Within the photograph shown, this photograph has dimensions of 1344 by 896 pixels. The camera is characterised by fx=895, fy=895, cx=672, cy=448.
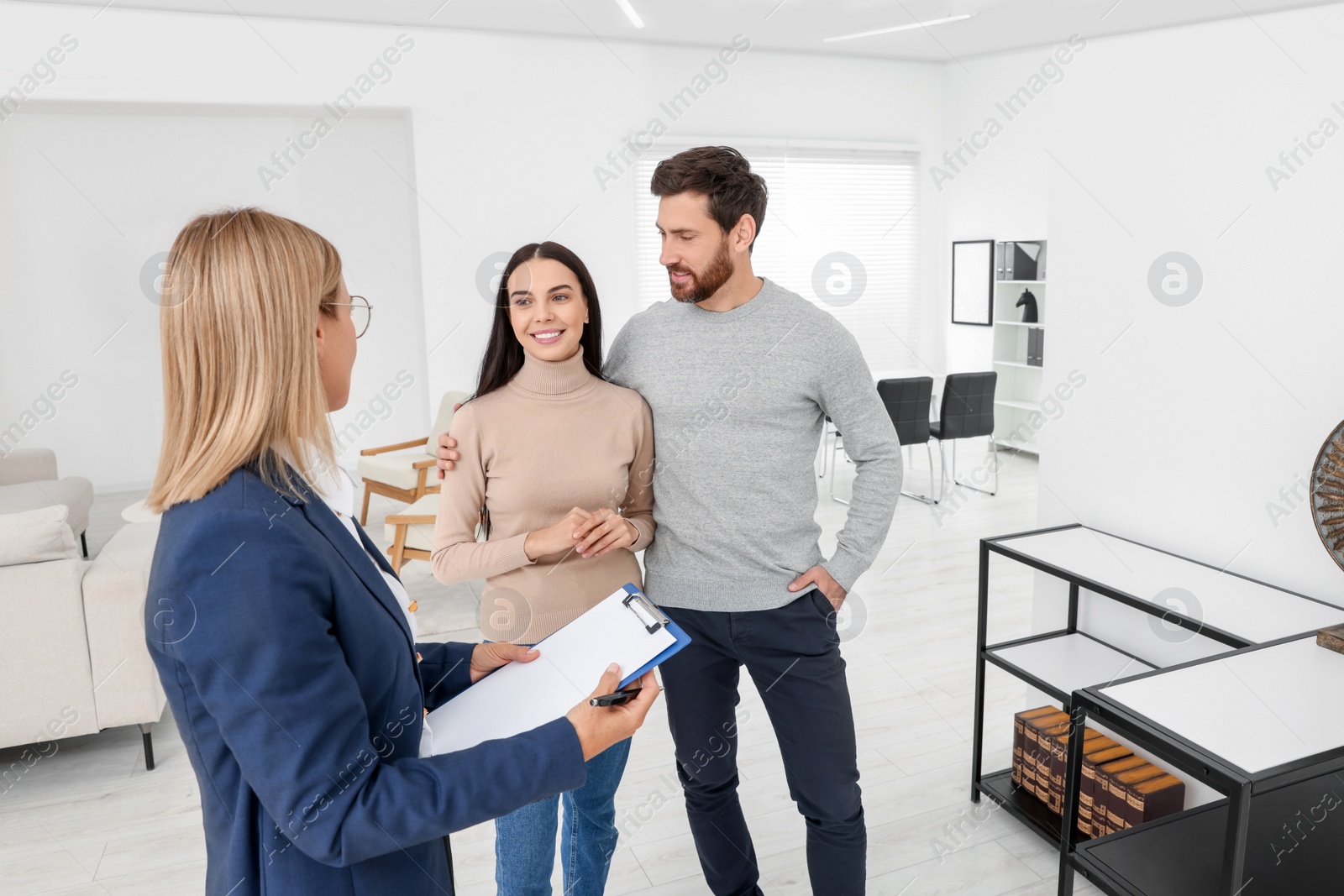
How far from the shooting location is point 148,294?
19.9 ft

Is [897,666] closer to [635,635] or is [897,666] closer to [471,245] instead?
[635,635]

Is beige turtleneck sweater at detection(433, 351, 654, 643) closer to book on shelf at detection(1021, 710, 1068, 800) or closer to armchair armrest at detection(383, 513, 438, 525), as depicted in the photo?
book on shelf at detection(1021, 710, 1068, 800)

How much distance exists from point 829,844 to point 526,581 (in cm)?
80

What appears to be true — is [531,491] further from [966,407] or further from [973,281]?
[973,281]

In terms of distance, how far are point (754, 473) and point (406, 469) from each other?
362 centimetres

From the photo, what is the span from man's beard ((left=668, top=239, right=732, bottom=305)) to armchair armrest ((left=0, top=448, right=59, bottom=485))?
4.92 meters

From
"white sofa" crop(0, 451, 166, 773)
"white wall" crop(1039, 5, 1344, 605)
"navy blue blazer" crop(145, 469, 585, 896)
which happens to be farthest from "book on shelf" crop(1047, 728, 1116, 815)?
"white sofa" crop(0, 451, 166, 773)

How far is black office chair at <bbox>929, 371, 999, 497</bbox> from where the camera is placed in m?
5.71

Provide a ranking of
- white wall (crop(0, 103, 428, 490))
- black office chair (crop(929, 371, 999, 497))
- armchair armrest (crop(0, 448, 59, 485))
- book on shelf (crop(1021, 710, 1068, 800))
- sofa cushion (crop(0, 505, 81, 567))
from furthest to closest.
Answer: white wall (crop(0, 103, 428, 490))
black office chair (crop(929, 371, 999, 497))
armchair armrest (crop(0, 448, 59, 485))
sofa cushion (crop(0, 505, 81, 567))
book on shelf (crop(1021, 710, 1068, 800))

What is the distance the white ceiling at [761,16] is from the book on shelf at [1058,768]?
4328 millimetres

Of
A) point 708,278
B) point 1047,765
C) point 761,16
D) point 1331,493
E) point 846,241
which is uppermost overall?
point 761,16

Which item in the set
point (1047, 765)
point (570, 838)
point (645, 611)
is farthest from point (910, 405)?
point (645, 611)

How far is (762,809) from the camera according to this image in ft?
8.29

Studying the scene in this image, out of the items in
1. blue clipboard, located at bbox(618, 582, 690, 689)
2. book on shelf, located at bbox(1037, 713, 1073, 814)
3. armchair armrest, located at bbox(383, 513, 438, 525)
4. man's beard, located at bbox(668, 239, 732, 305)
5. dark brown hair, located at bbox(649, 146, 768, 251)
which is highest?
dark brown hair, located at bbox(649, 146, 768, 251)
